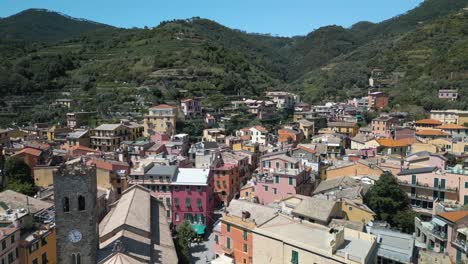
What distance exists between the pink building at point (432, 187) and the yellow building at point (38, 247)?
3045cm

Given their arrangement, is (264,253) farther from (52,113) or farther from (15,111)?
(15,111)

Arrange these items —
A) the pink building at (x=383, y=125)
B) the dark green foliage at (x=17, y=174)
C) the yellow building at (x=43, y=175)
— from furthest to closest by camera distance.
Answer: the pink building at (x=383, y=125), the yellow building at (x=43, y=175), the dark green foliage at (x=17, y=174)

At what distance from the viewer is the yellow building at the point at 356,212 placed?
29.6 m

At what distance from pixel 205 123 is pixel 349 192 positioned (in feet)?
138

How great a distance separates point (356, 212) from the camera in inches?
1172

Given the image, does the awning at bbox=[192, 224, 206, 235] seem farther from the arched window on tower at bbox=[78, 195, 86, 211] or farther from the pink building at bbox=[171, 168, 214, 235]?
the arched window on tower at bbox=[78, 195, 86, 211]

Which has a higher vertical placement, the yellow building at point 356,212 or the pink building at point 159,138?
the pink building at point 159,138

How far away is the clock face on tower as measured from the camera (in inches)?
768

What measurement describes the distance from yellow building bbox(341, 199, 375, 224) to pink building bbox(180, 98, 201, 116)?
47996 mm

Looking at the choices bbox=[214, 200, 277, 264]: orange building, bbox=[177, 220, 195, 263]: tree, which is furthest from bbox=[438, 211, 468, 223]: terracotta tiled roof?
bbox=[177, 220, 195, 263]: tree

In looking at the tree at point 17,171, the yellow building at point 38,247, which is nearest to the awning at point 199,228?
the yellow building at point 38,247

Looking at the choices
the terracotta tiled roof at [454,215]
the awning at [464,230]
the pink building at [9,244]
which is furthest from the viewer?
the terracotta tiled roof at [454,215]

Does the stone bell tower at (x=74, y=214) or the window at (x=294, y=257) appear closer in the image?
the stone bell tower at (x=74, y=214)

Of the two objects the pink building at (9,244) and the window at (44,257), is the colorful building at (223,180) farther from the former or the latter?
the pink building at (9,244)
